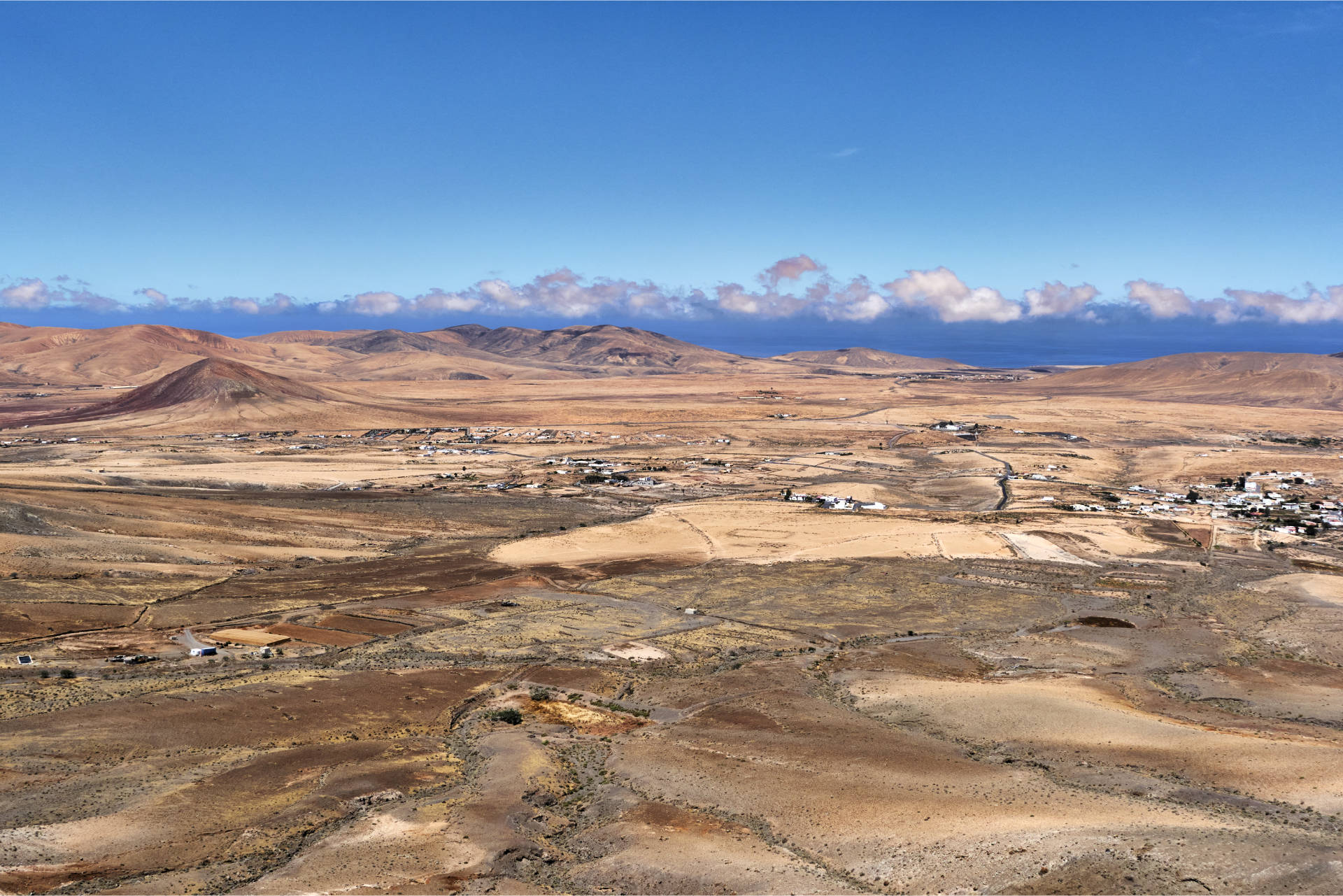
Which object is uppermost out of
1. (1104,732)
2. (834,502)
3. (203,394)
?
(203,394)

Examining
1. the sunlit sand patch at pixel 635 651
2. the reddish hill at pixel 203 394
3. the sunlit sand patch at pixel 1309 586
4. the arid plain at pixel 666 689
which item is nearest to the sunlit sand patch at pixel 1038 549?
the arid plain at pixel 666 689

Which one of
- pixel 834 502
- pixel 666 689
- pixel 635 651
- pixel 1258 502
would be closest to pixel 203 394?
pixel 834 502

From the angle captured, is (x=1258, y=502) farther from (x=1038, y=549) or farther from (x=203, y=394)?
(x=203, y=394)

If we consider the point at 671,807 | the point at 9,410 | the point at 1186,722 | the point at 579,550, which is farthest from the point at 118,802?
the point at 9,410

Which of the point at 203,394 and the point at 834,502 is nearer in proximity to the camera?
the point at 834,502

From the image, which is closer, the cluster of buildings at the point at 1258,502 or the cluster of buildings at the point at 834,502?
the cluster of buildings at the point at 1258,502

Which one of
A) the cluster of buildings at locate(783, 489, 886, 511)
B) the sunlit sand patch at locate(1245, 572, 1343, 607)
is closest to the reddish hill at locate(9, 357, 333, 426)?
the cluster of buildings at locate(783, 489, 886, 511)

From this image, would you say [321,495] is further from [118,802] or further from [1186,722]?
[1186,722]

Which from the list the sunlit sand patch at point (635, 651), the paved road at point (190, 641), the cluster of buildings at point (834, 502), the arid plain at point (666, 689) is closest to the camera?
the arid plain at point (666, 689)

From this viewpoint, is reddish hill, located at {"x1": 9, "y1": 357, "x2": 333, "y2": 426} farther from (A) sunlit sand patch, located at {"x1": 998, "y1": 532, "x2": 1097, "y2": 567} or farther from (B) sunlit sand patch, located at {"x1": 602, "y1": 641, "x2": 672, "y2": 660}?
A: (B) sunlit sand patch, located at {"x1": 602, "y1": 641, "x2": 672, "y2": 660}

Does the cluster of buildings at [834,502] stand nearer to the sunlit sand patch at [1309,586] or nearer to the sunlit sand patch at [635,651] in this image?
the sunlit sand patch at [1309,586]
